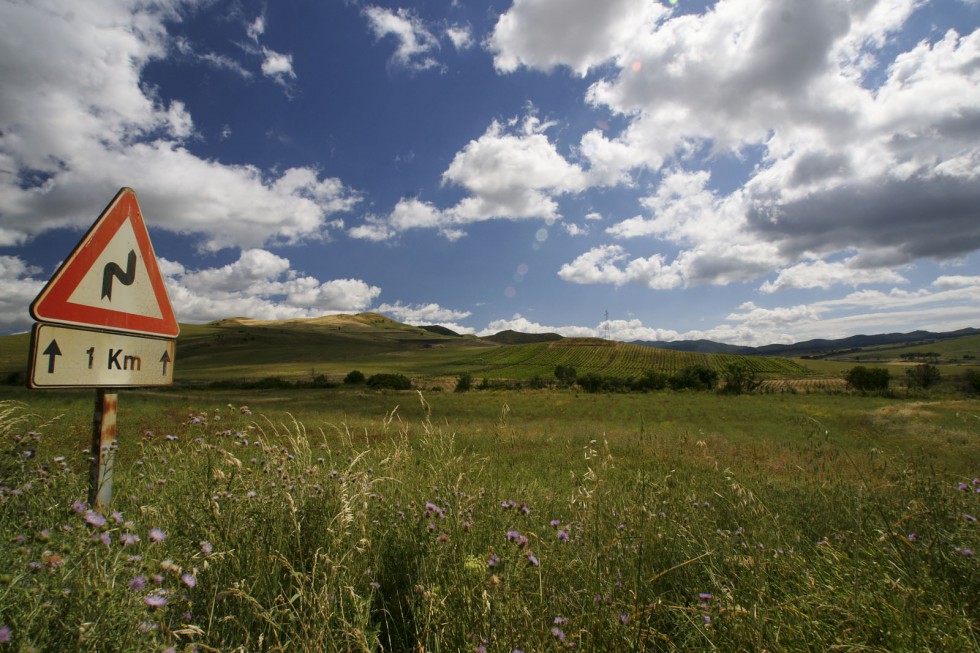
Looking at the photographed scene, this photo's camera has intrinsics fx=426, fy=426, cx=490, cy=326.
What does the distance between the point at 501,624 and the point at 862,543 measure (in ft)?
11.5

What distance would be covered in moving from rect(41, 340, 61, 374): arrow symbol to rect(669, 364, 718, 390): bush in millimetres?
69642

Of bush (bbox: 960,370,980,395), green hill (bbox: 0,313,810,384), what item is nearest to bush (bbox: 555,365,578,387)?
green hill (bbox: 0,313,810,384)

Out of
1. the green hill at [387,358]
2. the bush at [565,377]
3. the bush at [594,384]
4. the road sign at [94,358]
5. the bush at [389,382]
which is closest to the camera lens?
the road sign at [94,358]

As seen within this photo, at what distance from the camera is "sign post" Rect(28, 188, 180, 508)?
2.97m

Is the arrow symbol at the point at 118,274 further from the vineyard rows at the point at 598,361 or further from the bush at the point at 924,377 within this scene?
the vineyard rows at the point at 598,361

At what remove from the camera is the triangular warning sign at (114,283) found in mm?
3092

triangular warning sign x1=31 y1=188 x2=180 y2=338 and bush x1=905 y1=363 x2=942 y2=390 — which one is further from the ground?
triangular warning sign x1=31 y1=188 x2=180 y2=338

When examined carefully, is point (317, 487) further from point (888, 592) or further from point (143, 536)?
point (888, 592)

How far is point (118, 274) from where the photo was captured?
351 cm

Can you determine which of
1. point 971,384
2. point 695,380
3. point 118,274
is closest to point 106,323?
point 118,274

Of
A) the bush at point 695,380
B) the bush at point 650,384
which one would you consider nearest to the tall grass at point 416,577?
the bush at point 650,384

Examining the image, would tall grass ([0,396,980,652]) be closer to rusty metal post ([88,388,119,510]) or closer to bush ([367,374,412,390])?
rusty metal post ([88,388,119,510])

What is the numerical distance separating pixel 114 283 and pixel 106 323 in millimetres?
342

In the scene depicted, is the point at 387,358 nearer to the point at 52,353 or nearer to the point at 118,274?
the point at 118,274
